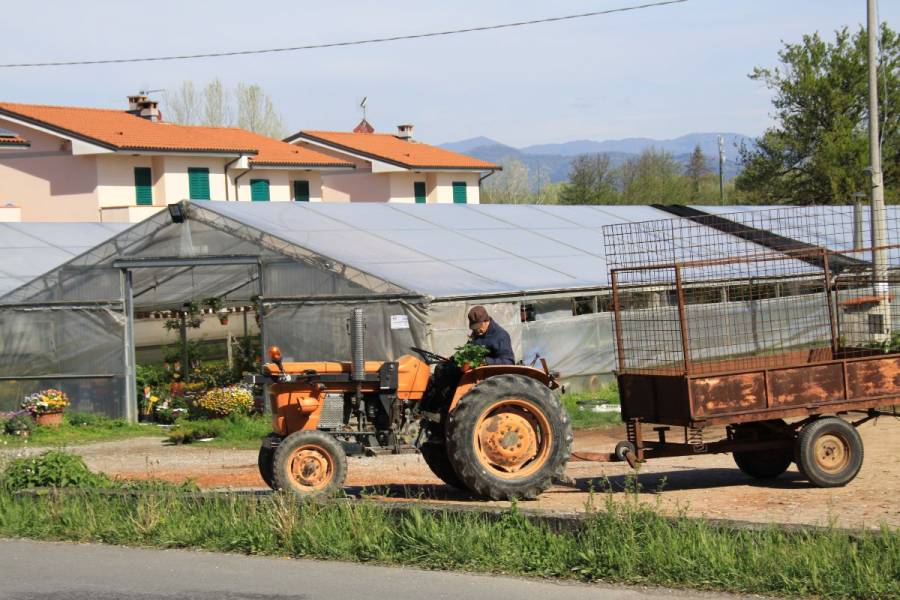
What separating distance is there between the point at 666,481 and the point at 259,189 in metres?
40.5

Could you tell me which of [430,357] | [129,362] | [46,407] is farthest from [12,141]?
[430,357]

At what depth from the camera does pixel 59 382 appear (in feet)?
73.4

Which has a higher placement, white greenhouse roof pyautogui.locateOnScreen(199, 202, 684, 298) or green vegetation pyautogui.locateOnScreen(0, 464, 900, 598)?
white greenhouse roof pyautogui.locateOnScreen(199, 202, 684, 298)

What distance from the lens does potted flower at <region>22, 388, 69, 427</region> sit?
69.4ft

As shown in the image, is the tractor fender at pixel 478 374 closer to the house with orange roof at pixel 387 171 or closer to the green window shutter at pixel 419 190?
the house with orange roof at pixel 387 171

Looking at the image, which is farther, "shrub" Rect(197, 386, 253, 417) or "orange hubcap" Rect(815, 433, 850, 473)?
"shrub" Rect(197, 386, 253, 417)

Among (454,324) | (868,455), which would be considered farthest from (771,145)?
(868,455)

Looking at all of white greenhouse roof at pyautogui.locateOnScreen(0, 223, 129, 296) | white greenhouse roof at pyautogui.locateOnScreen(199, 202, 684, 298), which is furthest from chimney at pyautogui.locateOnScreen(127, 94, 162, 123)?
white greenhouse roof at pyautogui.locateOnScreen(199, 202, 684, 298)

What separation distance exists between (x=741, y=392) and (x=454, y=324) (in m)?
8.95

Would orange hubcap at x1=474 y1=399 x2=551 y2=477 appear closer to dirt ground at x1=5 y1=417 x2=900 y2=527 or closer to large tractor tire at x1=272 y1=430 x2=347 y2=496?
dirt ground at x1=5 y1=417 x2=900 y2=527

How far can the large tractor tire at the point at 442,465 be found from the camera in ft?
39.0

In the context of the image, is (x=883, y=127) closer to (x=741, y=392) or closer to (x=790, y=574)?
(x=741, y=392)

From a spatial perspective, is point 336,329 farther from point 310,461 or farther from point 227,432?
point 310,461

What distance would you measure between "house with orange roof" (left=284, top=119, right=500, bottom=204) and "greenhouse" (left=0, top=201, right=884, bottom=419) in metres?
31.0
